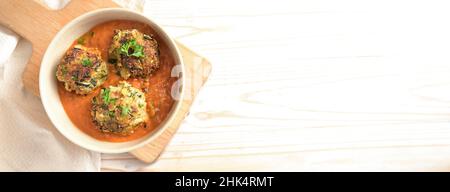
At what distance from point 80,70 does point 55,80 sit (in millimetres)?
111

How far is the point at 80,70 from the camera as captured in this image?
53.5 inches

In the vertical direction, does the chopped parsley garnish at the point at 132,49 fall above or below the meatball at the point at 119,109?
above

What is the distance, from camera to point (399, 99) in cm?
170

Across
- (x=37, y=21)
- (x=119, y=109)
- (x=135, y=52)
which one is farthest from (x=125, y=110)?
(x=37, y=21)

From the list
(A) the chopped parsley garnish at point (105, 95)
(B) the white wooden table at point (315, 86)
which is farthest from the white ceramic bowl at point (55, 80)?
(B) the white wooden table at point (315, 86)

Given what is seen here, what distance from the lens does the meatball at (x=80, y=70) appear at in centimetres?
136

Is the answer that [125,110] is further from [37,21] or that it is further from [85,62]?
[37,21]

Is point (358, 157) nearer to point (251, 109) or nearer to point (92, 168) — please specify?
point (251, 109)

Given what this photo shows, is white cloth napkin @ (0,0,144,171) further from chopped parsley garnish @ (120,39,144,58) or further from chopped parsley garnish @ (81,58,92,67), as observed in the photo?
chopped parsley garnish @ (120,39,144,58)

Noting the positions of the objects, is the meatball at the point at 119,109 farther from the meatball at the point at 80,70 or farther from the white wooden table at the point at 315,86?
the white wooden table at the point at 315,86

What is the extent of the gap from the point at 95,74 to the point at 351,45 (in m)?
0.94

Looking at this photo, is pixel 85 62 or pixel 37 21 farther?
pixel 37 21

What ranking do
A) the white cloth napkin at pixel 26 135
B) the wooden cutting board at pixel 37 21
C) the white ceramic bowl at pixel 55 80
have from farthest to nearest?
the white cloth napkin at pixel 26 135
the wooden cutting board at pixel 37 21
the white ceramic bowl at pixel 55 80

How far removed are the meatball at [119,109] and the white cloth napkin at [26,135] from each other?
0.84 ft
